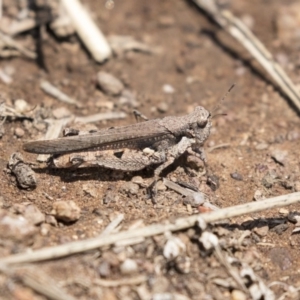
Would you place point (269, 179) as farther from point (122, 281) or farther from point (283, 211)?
point (122, 281)

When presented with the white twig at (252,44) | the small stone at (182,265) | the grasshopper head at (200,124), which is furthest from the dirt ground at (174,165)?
the grasshopper head at (200,124)

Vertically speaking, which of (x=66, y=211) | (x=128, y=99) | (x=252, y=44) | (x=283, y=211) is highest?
(x=252, y=44)

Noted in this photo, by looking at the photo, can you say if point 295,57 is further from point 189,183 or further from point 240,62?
point 189,183

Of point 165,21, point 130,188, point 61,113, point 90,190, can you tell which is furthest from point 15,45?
point 130,188

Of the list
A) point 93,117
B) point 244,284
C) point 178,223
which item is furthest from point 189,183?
point 93,117

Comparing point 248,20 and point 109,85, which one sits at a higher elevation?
point 248,20

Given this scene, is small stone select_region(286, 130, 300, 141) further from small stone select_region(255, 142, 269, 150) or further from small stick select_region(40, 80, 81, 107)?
small stick select_region(40, 80, 81, 107)

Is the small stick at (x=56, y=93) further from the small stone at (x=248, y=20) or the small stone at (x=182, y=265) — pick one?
the small stone at (x=248, y=20)
